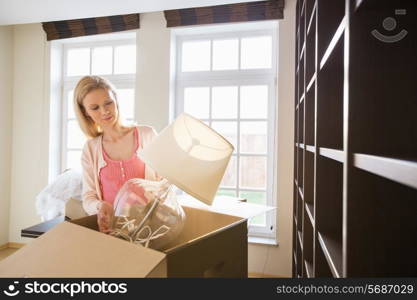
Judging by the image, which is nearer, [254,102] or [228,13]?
[228,13]

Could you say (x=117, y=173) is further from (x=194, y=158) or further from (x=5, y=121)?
(x=5, y=121)

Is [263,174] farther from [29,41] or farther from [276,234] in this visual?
[29,41]

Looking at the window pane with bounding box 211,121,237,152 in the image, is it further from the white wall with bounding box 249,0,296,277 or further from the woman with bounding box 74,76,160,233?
the woman with bounding box 74,76,160,233

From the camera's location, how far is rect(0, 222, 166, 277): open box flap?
0.52 m

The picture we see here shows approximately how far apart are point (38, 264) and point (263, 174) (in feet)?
8.68

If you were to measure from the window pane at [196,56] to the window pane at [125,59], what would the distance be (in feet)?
2.07

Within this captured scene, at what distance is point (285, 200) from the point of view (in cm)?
282

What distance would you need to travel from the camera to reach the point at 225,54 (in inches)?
123

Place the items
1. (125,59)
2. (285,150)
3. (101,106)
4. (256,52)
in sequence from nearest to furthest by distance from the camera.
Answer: (101,106) < (285,150) < (256,52) < (125,59)

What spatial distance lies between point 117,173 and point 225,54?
214 centimetres

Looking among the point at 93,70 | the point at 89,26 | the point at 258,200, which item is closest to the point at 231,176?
the point at 258,200

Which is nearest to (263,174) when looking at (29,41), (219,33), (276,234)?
(276,234)

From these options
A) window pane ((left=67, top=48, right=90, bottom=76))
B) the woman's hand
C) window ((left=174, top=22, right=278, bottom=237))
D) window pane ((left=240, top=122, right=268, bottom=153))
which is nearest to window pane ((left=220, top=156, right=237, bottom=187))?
window ((left=174, top=22, right=278, bottom=237))

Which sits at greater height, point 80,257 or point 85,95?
point 85,95
